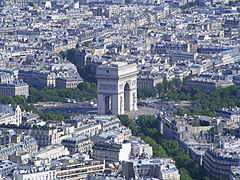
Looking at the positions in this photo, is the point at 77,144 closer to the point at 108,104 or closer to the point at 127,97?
the point at 108,104

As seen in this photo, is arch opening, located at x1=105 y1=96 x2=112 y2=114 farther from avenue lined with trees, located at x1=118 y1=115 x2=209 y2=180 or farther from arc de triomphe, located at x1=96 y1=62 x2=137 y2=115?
avenue lined with trees, located at x1=118 y1=115 x2=209 y2=180

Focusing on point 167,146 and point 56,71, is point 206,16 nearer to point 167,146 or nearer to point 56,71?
point 56,71

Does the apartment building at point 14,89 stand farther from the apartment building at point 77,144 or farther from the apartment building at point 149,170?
the apartment building at point 149,170

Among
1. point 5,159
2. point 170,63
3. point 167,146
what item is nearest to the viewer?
point 5,159

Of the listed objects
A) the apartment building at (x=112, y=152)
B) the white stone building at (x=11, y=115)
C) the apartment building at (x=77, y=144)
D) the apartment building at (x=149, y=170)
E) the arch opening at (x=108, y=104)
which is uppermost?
the apartment building at (x=149, y=170)

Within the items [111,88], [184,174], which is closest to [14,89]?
[111,88]

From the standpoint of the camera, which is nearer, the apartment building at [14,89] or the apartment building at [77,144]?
the apartment building at [77,144]

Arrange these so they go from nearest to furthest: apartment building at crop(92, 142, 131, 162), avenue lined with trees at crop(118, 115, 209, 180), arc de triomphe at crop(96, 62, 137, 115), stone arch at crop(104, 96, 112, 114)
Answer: avenue lined with trees at crop(118, 115, 209, 180) < apartment building at crop(92, 142, 131, 162) < arc de triomphe at crop(96, 62, 137, 115) < stone arch at crop(104, 96, 112, 114)

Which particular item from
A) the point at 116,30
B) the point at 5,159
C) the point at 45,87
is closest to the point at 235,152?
the point at 5,159

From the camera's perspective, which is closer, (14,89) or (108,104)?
(108,104)

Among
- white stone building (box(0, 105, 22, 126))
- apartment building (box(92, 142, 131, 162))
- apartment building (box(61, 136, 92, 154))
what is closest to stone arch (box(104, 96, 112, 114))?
white stone building (box(0, 105, 22, 126))

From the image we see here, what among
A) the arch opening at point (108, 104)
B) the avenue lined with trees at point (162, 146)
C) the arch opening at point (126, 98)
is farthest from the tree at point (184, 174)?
the arch opening at point (126, 98)
